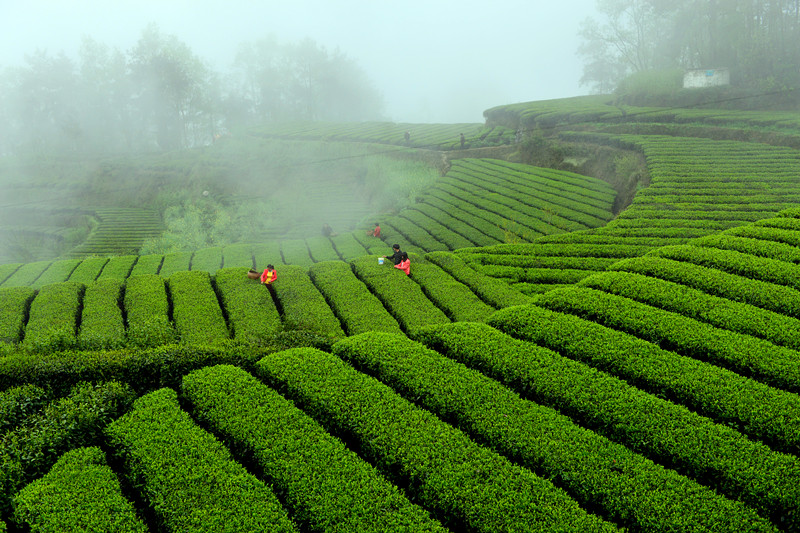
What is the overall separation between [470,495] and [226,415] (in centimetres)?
389

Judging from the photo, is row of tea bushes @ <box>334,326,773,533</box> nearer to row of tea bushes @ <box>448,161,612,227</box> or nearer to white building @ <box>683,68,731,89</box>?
row of tea bushes @ <box>448,161,612,227</box>

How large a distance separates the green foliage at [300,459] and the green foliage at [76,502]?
5.10ft

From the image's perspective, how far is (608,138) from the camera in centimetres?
3425

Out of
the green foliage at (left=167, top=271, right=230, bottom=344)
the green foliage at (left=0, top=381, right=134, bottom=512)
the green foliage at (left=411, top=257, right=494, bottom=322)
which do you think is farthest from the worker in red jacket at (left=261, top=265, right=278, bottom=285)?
the green foliage at (left=0, top=381, right=134, bottom=512)

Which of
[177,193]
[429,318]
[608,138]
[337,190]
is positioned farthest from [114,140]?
[429,318]

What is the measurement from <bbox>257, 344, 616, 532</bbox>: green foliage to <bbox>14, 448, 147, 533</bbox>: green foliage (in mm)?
2828

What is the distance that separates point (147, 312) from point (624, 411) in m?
11.5

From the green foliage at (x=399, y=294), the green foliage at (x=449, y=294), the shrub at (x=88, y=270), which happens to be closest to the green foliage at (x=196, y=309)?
the green foliage at (x=399, y=294)

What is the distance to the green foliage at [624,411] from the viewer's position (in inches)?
259

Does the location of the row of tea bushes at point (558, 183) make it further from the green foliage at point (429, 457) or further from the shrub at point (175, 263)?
the green foliage at point (429, 457)

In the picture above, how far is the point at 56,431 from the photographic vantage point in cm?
733

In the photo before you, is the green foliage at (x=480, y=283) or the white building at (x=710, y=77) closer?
the green foliage at (x=480, y=283)

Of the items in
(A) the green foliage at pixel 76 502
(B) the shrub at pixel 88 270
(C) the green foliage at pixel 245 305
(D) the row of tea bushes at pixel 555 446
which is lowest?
(D) the row of tea bushes at pixel 555 446

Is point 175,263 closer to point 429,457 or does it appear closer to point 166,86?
point 429,457
